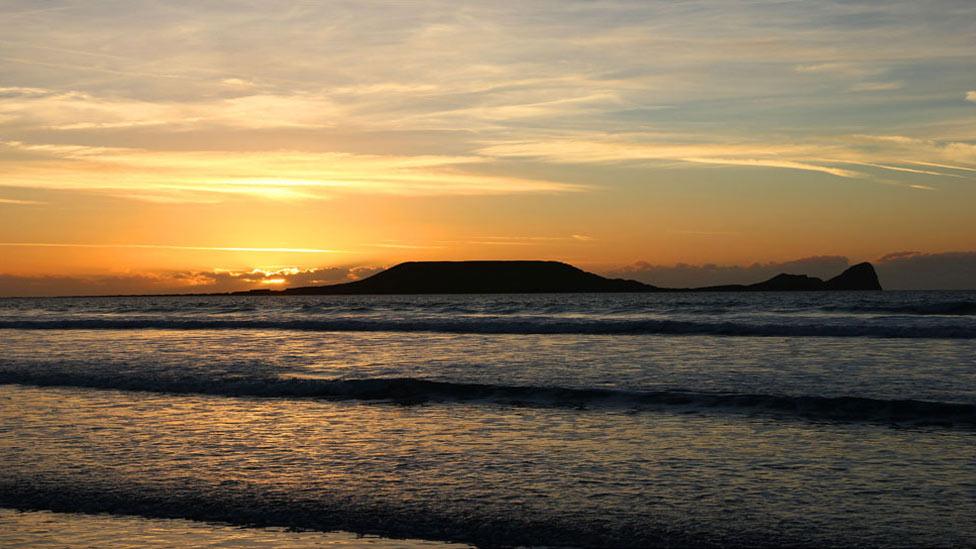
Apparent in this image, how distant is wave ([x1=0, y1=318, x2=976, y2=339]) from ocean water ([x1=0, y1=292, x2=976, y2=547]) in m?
12.4

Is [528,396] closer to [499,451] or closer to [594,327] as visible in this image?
[499,451]

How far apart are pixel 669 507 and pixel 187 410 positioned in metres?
11.3

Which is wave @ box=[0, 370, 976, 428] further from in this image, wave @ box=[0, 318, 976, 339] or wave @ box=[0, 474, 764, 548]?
wave @ box=[0, 318, 976, 339]

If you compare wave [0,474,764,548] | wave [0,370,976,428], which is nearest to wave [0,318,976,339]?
wave [0,370,976,428]

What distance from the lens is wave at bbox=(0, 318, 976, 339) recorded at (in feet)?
128

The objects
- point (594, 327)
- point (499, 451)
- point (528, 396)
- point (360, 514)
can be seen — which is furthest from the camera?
point (594, 327)

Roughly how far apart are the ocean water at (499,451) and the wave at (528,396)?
0.31 ft

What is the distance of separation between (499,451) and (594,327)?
111 ft

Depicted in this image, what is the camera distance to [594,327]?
150 feet

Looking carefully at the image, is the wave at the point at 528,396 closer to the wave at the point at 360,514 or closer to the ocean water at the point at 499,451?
the ocean water at the point at 499,451

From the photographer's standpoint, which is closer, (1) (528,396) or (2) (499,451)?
(2) (499,451)

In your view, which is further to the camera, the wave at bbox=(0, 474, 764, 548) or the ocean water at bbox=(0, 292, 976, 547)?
the ocean water at bbox=(0, 292, 976, 547)

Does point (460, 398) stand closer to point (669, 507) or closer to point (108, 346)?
point (669, 507)

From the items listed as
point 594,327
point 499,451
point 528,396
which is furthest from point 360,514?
point 594,327
